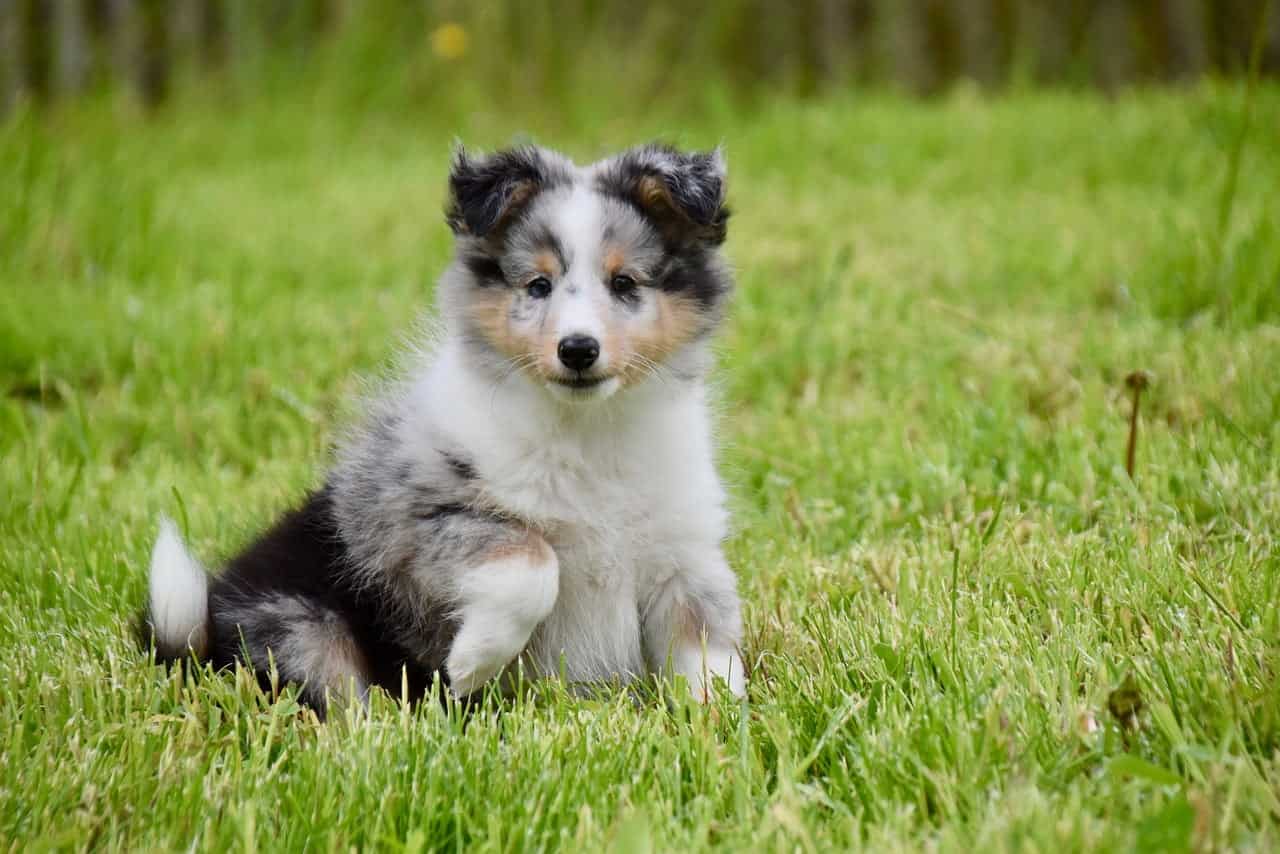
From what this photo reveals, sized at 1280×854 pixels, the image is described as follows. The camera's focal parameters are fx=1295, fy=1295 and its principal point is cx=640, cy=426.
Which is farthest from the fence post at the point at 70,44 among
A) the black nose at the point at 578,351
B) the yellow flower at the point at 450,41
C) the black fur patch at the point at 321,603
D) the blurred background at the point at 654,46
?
the black nose at the point at 578,351

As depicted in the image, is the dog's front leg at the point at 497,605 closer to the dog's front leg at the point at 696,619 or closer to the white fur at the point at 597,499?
the white fur at the point at 597,499

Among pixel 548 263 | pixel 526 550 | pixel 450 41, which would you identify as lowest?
pixel 526 550

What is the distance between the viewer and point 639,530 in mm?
2893

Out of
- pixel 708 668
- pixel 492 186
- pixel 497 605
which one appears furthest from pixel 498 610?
pixel 492 186

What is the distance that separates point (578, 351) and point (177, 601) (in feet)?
3.39

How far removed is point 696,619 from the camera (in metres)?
2.91

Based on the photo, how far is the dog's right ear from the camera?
2.97 metres

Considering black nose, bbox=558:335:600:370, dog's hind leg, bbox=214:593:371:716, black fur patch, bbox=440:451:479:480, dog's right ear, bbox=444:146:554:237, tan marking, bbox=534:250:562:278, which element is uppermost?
dog's right ear, bbox=444:146:554:237

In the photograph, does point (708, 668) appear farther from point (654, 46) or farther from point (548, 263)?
point (654, 46)

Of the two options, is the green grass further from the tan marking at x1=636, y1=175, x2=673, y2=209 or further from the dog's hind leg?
the tan marking at x1=636, y1=175, x2=673, y2=209

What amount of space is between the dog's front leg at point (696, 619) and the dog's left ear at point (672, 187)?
0.76 meters

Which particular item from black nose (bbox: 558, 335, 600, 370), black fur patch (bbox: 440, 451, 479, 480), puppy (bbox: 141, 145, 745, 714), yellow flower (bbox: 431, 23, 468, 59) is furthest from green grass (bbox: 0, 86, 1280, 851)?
yellow flower (bbox: 431, 23, 468, 59)

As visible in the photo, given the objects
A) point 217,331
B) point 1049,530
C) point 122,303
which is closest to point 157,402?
point 217,331

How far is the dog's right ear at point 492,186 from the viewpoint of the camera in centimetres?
297
